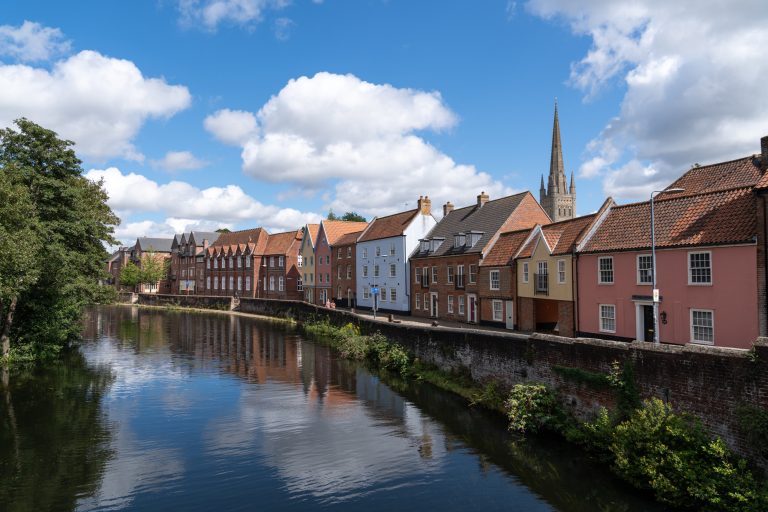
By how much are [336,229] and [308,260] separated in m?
6.99

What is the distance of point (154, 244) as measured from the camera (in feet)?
385

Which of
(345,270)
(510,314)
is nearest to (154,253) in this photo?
(345,270)

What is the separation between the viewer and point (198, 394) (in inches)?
1014

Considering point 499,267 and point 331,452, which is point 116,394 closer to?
point 331,452

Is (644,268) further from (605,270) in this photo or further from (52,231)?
(52,231)

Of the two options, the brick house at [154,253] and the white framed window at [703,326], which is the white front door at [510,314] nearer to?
the white framed window at [703,326]

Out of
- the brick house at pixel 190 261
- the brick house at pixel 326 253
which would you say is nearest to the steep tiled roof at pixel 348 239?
the brick house at pixel 326 253

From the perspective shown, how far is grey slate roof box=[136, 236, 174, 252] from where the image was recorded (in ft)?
380

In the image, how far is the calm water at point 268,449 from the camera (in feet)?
45.4

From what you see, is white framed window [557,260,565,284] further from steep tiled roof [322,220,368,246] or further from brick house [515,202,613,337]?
steep tiled roof [322,220,368,246]

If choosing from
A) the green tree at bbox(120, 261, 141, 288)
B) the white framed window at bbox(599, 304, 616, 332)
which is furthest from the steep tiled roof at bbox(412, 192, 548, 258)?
the green tree at bbox(120, 261, 141, 288)

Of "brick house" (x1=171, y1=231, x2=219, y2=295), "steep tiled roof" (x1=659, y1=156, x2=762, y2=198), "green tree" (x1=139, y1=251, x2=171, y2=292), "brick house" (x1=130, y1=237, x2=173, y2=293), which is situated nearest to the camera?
"steep tiled roof" (x1=659, y1=156, x2=762, y2=198)

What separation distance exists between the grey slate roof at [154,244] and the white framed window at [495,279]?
97.9 m

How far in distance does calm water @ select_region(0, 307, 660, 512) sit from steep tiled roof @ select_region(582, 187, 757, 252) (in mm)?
10895
